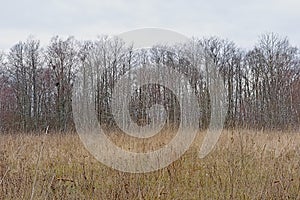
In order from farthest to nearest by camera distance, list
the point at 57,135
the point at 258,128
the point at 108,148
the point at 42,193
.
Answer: the point at 57,135
the point at 258,128
the point at 108,148
the point at 42,193

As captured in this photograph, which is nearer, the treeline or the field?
the field

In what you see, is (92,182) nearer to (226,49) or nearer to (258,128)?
(258,128)

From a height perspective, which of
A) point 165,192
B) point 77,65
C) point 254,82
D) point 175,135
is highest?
point 77,65

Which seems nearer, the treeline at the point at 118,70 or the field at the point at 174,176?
the field at the point at 174,176

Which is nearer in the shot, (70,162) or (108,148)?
(70,162)

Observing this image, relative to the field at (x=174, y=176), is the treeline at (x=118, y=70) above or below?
above

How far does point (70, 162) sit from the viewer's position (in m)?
4.66

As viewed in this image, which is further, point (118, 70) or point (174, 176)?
point (118, 70)

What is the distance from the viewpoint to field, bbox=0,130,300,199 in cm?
317

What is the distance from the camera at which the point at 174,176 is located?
3938mm

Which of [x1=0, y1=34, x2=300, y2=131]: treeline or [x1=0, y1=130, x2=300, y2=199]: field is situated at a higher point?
[x1=0, y1=34, x2=300, y2=131]: treeline

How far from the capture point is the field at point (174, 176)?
10.4 ft

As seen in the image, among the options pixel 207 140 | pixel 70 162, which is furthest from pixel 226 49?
pixel 70 162

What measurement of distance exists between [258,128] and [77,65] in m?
25.6
